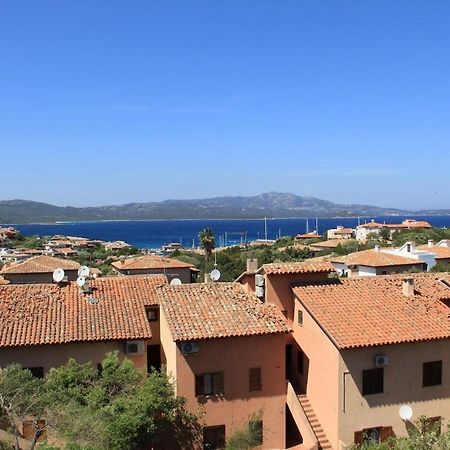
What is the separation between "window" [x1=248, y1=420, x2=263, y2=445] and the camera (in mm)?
20828

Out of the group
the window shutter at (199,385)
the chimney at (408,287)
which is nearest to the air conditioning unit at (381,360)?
the chimney at (408,287)

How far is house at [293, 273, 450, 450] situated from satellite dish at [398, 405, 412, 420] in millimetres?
248

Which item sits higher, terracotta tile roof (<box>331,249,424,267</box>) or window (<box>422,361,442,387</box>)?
terracotta tile roof (<box>331,249,424,267</box>)

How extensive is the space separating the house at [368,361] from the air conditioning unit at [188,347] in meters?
4.82

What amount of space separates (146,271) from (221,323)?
1336 inches

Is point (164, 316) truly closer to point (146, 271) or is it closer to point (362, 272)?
point (146, 271)

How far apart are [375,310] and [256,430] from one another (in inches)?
266

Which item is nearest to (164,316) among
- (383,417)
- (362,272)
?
(383,417)

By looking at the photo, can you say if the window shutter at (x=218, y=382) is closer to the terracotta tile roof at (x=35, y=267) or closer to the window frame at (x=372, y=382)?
the window frame at (x=372, y=382)

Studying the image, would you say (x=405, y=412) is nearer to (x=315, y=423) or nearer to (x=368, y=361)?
(x=368, y=361)

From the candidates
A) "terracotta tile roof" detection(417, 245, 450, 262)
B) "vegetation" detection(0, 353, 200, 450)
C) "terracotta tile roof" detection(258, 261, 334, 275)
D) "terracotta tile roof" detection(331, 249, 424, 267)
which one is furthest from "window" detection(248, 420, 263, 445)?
"terracotta tile roof" detection(417, 245, 450, 262)

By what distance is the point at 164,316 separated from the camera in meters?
21.9

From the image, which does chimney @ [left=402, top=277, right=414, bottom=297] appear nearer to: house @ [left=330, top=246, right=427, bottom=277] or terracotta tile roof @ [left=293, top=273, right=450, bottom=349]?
terracotta tile roof @ [left=293, top=273, right=450, bottom=349]

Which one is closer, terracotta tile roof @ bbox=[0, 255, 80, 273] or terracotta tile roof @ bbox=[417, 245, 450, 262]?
terracotta tile roof @ bbox=[0, 255, 80, 273]
